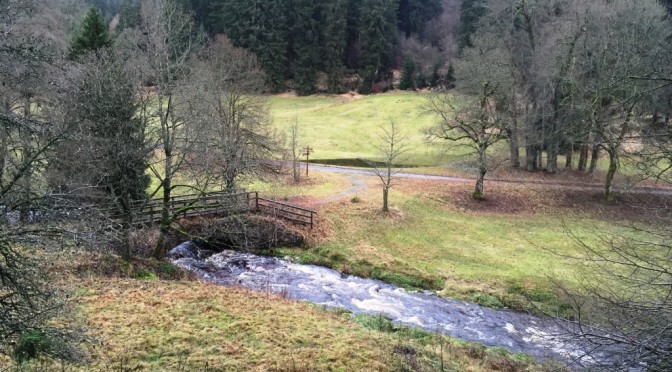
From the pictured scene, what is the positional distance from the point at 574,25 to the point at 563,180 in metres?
11.6

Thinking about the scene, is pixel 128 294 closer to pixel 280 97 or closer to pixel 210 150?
pixel 210 150

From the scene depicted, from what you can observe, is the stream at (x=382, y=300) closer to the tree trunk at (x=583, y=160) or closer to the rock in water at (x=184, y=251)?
the rock in water at (x=184, y=251)

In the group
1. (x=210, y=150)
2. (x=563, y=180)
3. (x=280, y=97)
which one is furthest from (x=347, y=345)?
(x=280, y=97)

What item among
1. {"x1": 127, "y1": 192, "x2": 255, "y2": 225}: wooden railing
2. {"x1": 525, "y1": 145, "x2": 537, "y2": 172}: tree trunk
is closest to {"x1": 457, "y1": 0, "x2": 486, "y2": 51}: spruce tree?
{"x1": 525, "y1": 145, "x2": 537, "y2": 172}: tree trunk

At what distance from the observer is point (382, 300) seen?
20078 mm

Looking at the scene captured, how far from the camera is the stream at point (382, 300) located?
56.1 feet

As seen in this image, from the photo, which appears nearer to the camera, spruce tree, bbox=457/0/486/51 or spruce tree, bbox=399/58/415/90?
spruce tree, bbox=399/58/415/90

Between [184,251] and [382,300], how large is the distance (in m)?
10.7

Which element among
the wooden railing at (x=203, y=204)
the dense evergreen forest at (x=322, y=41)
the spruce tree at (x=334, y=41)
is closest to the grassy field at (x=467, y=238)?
the wooden railing at (x=203, y=204)

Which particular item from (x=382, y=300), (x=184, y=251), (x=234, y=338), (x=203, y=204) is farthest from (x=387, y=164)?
(x=234, y=338)

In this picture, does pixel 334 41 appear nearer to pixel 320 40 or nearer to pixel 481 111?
pixel 320 40

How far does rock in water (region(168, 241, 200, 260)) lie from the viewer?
941 inches

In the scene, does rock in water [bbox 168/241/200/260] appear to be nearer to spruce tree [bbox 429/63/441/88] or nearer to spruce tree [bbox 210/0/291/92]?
spruce tree [bbox 210/0/291/92]

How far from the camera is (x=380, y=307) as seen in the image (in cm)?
1927
